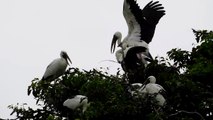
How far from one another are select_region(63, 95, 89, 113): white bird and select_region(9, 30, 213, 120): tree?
82 millimetres

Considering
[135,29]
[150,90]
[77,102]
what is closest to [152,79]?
[150,90]

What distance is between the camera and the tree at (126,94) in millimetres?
10984

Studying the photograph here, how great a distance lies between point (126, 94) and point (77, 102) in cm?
68

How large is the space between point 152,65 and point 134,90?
1.35 metres

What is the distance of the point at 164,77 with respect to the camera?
40.5 ft

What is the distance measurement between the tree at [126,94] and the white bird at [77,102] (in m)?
0.08

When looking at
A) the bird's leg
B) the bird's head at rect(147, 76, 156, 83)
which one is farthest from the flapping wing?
the bird's head at rect(147, 76, 156, 83)

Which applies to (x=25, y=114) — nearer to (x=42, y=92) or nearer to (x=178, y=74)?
(x=42, y=92)

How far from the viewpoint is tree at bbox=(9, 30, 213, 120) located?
36.0 ft

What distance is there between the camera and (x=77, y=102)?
11523 millimetres

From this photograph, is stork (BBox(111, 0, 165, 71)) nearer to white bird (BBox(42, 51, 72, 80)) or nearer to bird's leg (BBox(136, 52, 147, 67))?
bird's leg (BBox(136, 52, 147, 67))

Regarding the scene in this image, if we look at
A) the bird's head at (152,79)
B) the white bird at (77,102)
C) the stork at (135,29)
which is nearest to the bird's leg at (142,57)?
the stork at (135,29)

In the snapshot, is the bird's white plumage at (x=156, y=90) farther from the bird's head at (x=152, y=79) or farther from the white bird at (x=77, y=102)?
the white bird at (x=77, y=102)

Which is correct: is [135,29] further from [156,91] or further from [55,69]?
[156,91]
